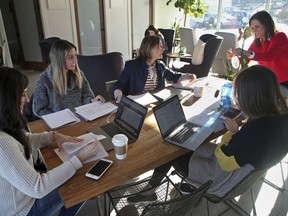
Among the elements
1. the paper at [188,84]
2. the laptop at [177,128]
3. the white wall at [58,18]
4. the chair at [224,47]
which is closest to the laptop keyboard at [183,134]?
the laptop at [177,128]

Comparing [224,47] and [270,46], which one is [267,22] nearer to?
[270,46]

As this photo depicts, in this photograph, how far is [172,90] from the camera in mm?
2244

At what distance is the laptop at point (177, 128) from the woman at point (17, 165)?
47 centimetres

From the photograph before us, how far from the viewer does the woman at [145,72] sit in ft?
7.33

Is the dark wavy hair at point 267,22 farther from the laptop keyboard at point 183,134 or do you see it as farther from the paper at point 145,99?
the laptop keyboard at point 183,134

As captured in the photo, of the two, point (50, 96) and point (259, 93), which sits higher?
point (259, 93)

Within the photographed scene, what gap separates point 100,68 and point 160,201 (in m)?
Result: 1.64

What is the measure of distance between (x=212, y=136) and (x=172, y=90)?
82 cm

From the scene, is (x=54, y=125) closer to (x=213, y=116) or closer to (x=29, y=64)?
(x=213, y=116)

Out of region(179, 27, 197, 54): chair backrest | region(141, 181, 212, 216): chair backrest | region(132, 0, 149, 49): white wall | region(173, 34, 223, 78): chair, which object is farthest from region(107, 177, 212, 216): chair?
region(132, 0, 149, 49): white wall

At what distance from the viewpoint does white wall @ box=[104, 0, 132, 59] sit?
5.72 meters

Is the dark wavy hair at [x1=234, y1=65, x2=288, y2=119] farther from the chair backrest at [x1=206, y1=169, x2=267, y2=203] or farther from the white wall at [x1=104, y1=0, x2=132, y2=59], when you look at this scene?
the white wall at [x1=104, y1=0, x2=132, y2=59]

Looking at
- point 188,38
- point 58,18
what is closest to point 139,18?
point 188,38

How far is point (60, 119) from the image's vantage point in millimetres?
1680
